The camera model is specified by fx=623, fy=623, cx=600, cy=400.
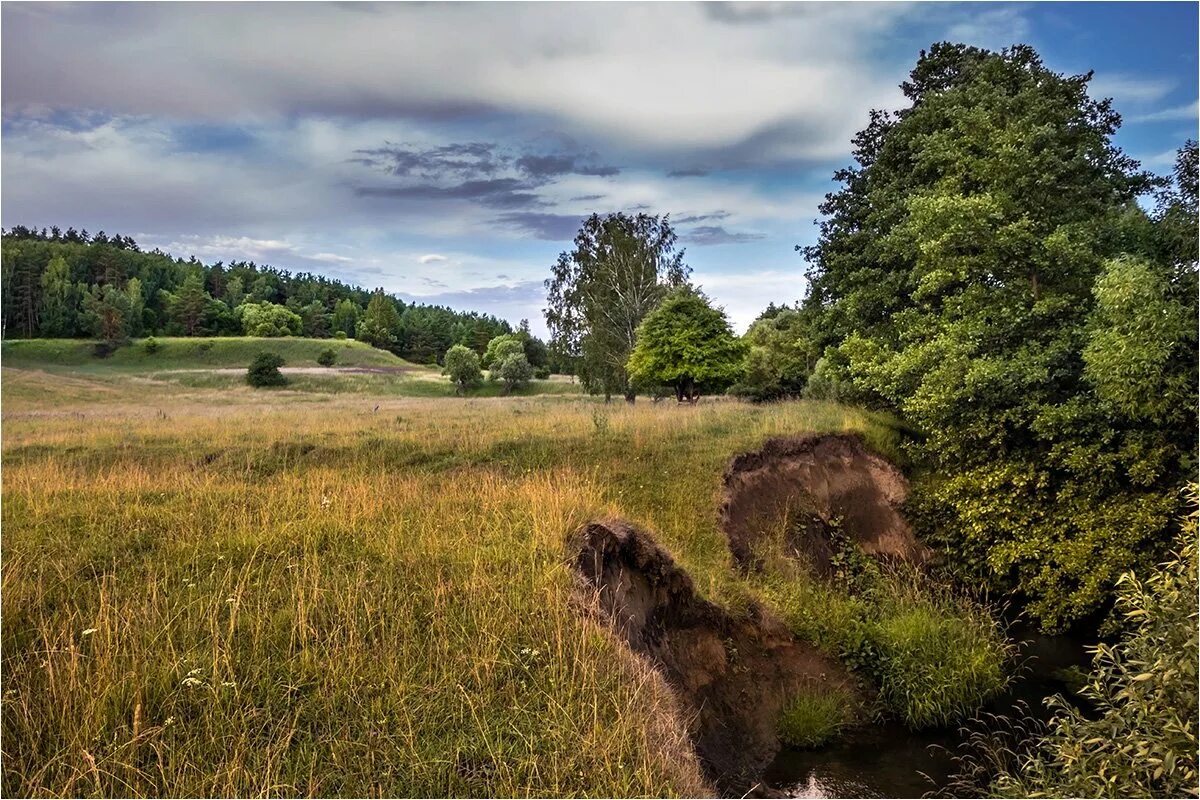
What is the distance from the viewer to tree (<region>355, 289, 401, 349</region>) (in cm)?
9819

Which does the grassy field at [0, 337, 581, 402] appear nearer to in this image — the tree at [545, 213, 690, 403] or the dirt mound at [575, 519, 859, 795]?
the tree at [545, 213, 690, 403]

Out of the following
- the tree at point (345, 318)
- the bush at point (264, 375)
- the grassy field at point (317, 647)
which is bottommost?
the grassy field at point (317, 647)

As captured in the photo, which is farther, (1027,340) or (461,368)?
(461,368)

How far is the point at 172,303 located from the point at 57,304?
11886 mm

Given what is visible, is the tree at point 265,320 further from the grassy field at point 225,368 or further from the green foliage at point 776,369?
the green foliage at point 776,369

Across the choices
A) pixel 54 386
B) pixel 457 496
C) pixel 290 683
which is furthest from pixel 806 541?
pixel 54 386

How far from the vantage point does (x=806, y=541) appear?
1586cm

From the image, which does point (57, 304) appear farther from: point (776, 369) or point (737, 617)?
point (737, 617)

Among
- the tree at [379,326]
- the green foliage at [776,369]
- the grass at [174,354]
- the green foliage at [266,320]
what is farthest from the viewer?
the tree at [379,326]

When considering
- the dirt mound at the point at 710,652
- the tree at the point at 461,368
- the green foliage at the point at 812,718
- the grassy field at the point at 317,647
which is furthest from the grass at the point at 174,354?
the green foliage at the point at 812,718

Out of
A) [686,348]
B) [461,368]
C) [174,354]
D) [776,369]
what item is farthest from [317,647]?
[174,354]

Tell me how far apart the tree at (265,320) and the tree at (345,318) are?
46.9 feet

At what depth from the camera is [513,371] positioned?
65000mm

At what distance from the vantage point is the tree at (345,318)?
355 ft
